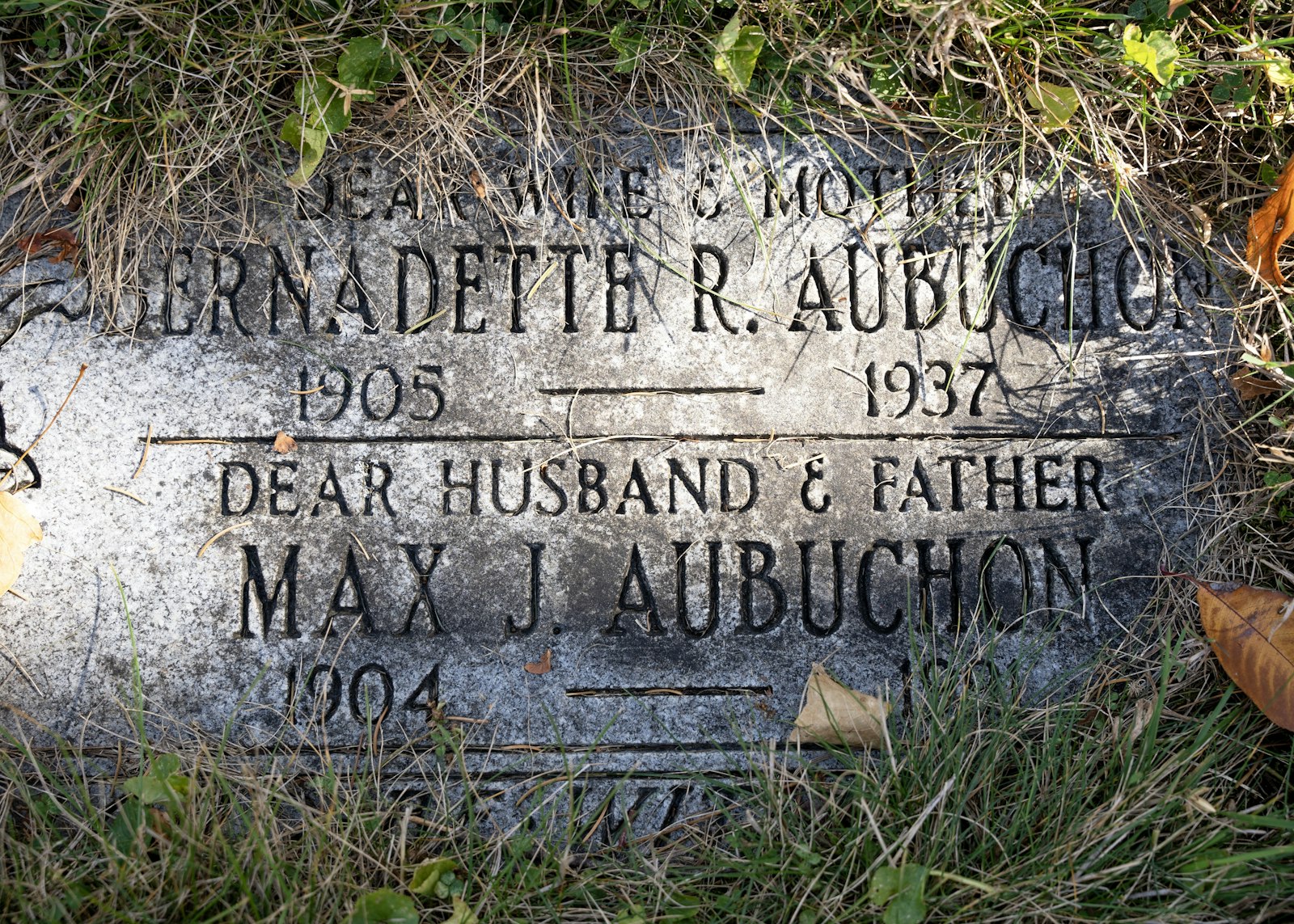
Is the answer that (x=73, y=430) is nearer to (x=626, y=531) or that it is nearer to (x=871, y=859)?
(x=626, y=531)

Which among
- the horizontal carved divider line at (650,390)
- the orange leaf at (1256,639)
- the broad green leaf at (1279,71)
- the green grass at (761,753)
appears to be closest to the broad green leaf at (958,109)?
the green grass at (761,753)

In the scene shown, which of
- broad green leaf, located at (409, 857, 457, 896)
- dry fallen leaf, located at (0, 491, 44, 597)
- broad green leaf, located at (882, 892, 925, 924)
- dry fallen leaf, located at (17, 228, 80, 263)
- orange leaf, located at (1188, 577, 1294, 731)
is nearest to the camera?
broad green leaf, located at (882, 892, 925, 924)

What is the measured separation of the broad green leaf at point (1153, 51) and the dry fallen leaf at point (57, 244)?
9.26 feet

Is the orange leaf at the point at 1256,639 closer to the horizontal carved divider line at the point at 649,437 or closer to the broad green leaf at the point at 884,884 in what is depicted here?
the horizontal carved divider line at the point at 649,437

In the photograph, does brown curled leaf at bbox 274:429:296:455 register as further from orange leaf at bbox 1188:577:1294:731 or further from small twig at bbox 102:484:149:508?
orange leaf at bbox 1188:577:1294:731

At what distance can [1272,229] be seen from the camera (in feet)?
7.07

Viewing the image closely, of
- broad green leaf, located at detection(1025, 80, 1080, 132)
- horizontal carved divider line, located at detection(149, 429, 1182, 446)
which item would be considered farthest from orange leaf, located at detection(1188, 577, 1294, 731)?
broad green leaf, located at detection(1025, 80, 1080, 132)

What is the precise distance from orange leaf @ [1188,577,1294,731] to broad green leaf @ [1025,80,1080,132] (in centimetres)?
128

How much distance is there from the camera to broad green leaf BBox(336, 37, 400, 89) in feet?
6.97

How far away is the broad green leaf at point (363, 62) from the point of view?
6.97 feet

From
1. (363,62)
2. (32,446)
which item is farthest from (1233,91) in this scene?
(32,446)

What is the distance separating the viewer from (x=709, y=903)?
186cm

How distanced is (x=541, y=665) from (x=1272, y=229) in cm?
226

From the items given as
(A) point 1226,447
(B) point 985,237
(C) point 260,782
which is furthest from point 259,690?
(A) point 1226,447
